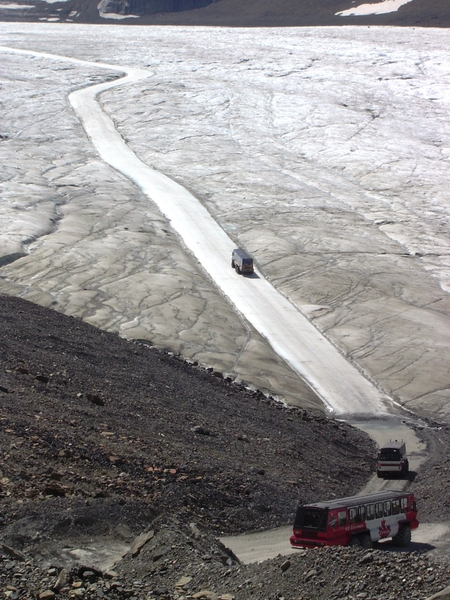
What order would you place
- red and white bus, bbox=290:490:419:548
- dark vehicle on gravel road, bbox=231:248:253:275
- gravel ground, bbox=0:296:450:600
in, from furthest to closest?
dark vehicle on gravel road, bbox=231:248:253:275 < red and white bus, bbox=290:490:419:548 < gravel ground, bbox=0:296:450:600

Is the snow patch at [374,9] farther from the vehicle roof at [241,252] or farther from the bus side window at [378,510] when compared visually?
the bus side window at [378,510]

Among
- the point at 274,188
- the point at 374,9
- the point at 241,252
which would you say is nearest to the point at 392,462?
the point at 241,252

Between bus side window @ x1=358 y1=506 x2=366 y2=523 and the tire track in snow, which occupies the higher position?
bus side window @ x1=358 y1=506 x2=366 y2=523

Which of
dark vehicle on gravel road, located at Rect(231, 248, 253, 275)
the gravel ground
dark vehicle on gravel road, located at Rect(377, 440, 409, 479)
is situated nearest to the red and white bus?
the gravel ground

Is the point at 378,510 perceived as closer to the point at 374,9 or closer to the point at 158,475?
the point at 158,475

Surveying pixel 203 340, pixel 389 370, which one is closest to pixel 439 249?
pixel 389 370

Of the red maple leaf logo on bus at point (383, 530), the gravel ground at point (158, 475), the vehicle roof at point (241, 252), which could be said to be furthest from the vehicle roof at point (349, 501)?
the vehicle roof at point (241, 252)

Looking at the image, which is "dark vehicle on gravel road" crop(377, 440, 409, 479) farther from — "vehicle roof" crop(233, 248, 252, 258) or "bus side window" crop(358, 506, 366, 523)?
"vehicle roof" crop(233, 248, 252, 258)
